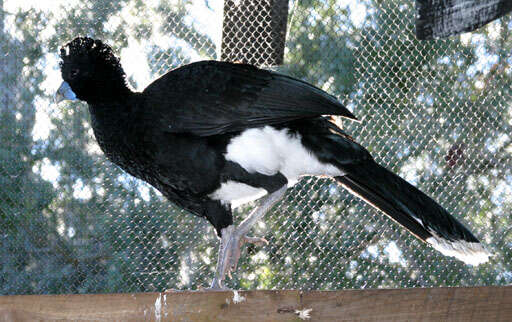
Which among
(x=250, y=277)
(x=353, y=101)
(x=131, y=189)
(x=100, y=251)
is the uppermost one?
(x=353, y=101)

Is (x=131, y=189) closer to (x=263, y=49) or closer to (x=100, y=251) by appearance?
(x=100, y=251)

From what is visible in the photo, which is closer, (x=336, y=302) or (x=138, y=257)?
(x=336, y=302)

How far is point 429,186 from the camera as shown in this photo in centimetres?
464

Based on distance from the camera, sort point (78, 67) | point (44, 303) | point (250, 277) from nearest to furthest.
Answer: point (44, 303) < point (78, 67) < point (250, 277)

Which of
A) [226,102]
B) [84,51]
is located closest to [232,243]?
[226,102]

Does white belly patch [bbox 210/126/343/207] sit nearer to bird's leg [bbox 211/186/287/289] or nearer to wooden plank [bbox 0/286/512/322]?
bird's leg [bbox 211/186/287/289]

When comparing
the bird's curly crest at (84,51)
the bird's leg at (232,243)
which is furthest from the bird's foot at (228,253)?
the bird's curly crest at (84,51)

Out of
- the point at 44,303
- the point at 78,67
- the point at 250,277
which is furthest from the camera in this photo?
the point at 250,277

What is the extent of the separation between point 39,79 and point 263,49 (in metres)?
2.13

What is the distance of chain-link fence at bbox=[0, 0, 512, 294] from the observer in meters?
4.53

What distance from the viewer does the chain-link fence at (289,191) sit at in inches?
178

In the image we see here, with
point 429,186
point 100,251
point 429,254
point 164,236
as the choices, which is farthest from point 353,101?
point 100,251

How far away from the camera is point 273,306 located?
166 centimetres

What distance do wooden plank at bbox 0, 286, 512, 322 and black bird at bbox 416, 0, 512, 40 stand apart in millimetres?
758
